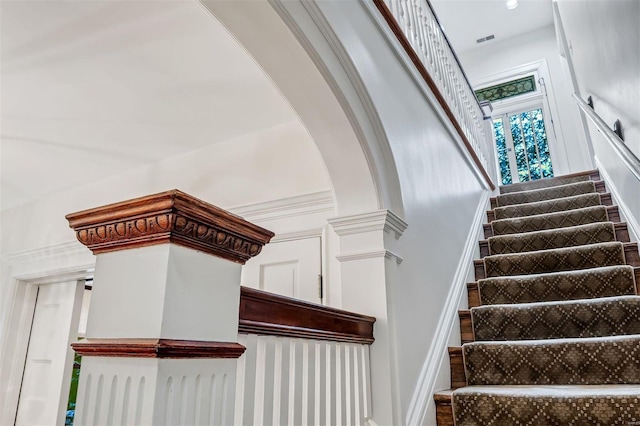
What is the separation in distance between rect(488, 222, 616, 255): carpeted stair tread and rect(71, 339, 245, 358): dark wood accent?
2566 mm

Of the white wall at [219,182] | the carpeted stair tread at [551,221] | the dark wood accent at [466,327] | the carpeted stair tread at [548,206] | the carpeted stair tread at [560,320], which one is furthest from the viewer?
the carpeted stair tread at [548,206]

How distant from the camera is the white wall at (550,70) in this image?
5.18 meters

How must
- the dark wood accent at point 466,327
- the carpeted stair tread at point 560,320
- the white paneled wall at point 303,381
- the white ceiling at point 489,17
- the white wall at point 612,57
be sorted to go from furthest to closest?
the white ceiling at point 489,17 → the dark wood accent at point 466,327 → the carpeted stair tread at point 560,320 → the white wall at point 612,57 → the white paneled wall at point 303,381

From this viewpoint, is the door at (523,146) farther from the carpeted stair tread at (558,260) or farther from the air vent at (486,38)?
the carpeted stair tread at (558,260)

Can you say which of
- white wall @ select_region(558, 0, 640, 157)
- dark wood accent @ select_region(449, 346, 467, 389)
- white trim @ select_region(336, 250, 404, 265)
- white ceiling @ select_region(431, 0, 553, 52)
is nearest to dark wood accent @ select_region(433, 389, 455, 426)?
dark wood accent @ select_region(449, 346, 467, 389)

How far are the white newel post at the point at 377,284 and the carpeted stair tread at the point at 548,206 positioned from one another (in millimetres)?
2213

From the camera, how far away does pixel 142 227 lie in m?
0.70

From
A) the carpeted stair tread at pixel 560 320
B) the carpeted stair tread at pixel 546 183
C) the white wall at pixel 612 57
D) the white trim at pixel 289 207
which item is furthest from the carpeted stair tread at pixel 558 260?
the carpeted stair tread at pixel 546 183

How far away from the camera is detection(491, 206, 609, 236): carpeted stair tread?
2938 mm

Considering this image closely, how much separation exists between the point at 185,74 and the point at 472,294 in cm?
187

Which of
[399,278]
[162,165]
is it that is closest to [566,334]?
[399,278]

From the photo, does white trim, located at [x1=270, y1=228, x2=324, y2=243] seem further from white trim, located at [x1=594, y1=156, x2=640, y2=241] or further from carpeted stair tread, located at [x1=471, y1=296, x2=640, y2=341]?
white trim, located at [x1=594, y1=156, x2=640, y2=241]

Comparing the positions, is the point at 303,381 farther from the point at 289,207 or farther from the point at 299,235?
the point at 289,207

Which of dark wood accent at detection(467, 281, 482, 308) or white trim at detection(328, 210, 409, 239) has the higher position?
white trim at detection(328, 210, 409, 239)
